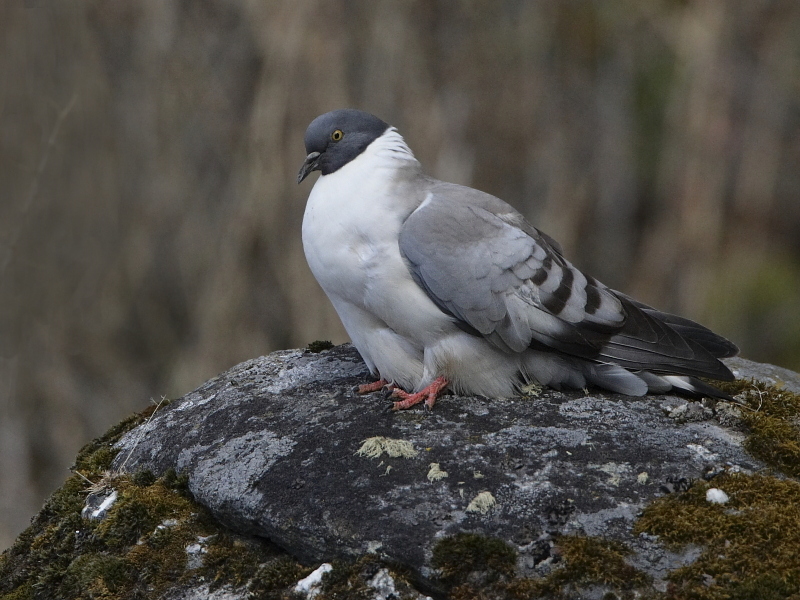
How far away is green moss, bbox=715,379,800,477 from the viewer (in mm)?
3732

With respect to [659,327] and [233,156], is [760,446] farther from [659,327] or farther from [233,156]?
[233,156]

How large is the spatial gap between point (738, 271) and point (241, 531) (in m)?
7.14

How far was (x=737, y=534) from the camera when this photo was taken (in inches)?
126

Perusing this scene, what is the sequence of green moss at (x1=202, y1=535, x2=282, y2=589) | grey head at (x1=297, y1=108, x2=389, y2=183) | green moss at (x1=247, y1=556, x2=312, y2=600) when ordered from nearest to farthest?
1. green moss at (x1=247, y1=556, x2=312, y2=600)
2. green moss at (x1=202, y1=535, x2=282, y2=589)
3. grey head at (x1=297, y1=108, x2=389, y2=183)

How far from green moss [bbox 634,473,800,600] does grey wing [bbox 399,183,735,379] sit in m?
0.97

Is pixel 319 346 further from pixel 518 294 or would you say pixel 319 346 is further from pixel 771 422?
pixel 771 422

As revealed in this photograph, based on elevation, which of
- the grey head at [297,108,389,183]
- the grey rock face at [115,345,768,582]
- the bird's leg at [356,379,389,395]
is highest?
the grey head at [297,108,389,183]

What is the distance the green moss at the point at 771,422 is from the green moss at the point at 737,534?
18cm

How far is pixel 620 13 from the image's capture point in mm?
9320

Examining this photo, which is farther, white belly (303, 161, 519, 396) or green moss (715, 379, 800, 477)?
white belly (303, 161, 519, 396)

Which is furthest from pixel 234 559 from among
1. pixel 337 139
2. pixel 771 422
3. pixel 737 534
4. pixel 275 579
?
pixel 771 422

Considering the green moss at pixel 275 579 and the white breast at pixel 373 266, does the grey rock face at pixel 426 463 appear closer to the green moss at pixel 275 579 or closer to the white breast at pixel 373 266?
the green moss at pixel 275 579

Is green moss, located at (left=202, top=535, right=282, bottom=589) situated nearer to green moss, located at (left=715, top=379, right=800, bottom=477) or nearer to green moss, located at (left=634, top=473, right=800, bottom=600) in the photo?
green moss, located at (left=634, top=473, right=800, bottom=600)

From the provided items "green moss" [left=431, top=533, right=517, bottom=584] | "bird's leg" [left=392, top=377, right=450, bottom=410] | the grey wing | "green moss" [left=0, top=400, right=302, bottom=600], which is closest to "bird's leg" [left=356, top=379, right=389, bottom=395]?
"bird's leg" [left=392, top=377, right=450, bottom=410]
